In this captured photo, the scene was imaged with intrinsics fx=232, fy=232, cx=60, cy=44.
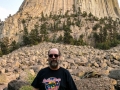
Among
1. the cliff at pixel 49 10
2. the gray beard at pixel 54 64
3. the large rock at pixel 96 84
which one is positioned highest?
the cliff at pixel 49 10

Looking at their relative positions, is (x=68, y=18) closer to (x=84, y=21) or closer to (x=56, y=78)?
(x=84, y=21)

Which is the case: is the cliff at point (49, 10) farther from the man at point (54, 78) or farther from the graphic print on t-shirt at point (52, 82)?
the graphic print on t-shirt at point (52, 82)

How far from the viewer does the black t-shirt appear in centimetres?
398

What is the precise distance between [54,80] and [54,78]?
4 cm

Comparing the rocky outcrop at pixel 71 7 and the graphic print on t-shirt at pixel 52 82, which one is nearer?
the graphic print on t-shirt at pixel 52 82

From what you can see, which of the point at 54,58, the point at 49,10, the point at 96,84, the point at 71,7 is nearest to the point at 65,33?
the point at 49,10

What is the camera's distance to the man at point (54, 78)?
3988 mm

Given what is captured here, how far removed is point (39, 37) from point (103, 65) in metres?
39.8

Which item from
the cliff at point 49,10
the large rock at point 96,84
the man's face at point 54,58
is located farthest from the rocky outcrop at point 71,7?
the man's face at point 54,58

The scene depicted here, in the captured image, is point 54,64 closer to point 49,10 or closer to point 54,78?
point 54,78

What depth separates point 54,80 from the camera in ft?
13.0

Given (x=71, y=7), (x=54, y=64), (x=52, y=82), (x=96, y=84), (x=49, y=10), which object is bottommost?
(x=96, y=84)

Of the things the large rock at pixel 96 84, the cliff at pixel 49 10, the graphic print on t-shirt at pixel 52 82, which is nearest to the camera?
the graphic print on t-shirt at pixel 52 82

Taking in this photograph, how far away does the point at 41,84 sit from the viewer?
405cm
